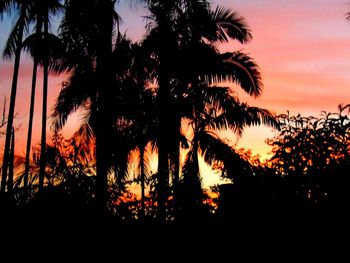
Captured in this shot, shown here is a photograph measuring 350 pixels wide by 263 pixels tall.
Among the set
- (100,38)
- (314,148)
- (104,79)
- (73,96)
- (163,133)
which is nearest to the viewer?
(314,148)

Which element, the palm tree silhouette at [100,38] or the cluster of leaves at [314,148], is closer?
the cluster of leaves at [314,148]

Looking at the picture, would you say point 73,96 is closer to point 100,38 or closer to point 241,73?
point 100,38

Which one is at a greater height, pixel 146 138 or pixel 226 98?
pixel 226 98

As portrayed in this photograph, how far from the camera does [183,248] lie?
29.4 feet

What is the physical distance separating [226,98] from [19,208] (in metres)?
8.55

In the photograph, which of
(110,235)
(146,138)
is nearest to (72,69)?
(146,138)

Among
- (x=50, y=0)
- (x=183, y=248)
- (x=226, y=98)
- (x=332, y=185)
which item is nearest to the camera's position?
(x=332, y=185)

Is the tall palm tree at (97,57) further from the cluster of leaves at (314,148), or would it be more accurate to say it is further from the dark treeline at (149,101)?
the cluster of leaves at (314,148)

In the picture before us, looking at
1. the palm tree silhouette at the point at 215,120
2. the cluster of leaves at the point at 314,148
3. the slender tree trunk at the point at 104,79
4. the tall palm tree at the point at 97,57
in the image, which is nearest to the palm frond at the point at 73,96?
the tall palm tree at the point at 97,57

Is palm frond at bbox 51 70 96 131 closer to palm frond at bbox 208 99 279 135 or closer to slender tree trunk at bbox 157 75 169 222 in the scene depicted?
slender tree trunk at bbox 157 75 169 222

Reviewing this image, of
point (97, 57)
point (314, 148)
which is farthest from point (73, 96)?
point (314, 148)

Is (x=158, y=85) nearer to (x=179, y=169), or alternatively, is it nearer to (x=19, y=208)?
(x=179, y=169)

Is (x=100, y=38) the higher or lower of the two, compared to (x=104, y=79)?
higher

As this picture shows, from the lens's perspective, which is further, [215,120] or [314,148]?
[215,120]
